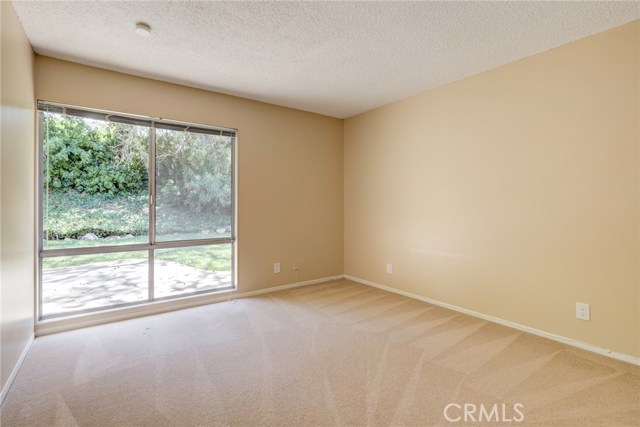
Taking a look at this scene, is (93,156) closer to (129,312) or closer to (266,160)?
(129,312)

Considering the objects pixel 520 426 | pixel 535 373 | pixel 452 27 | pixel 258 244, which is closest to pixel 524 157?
pixel 452 27

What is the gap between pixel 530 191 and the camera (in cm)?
280

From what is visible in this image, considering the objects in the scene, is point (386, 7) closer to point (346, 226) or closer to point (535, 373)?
point (535, 373)

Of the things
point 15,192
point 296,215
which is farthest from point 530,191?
point 15,192

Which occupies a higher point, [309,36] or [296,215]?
[309,36]

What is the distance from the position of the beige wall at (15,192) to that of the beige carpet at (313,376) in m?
0.33

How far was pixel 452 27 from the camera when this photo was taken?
233 centimetres

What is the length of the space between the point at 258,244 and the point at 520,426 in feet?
10.2

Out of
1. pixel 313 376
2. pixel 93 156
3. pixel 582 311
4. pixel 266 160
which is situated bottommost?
pixel 313 376

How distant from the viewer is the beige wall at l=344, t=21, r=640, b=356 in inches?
91.7

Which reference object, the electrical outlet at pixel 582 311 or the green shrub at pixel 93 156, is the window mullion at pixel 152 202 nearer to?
the green shrub at pixel 93 156

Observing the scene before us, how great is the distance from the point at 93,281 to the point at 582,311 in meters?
4.40

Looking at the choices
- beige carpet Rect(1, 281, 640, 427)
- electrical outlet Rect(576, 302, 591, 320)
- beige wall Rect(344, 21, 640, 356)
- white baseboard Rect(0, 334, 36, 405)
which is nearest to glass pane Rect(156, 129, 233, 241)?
beige carpet Rect(1, 281, 640, 427)

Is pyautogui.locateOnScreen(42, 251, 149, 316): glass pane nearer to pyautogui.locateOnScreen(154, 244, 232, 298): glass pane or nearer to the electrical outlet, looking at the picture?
pyautogui.locateOnScreen(154, 244, 232, 298): glass pane
